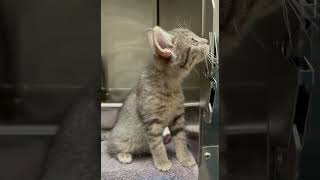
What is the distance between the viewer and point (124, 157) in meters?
1.04

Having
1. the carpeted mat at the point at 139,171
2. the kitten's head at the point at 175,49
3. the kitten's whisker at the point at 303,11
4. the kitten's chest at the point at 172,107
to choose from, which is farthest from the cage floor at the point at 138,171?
the kitten's whisker at the point at 303,11

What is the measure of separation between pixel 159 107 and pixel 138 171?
220 millimetres

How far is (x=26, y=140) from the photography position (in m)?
0.59

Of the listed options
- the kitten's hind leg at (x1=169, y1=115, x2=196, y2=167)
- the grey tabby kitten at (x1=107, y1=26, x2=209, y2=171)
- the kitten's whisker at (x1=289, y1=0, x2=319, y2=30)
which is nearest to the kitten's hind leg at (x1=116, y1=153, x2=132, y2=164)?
the grey tabby kitten at (x1=107, y1=26, x2=209, y2=171)

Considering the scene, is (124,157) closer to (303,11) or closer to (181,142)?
(181,142)

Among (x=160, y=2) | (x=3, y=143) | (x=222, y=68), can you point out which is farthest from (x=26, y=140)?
(x=160, y=2)

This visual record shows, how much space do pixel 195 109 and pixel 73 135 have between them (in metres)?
0.55

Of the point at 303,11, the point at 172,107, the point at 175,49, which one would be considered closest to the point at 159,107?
the point at 172,107

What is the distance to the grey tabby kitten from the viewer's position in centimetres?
104

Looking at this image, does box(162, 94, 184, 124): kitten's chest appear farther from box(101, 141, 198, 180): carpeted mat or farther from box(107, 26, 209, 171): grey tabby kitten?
box(101, 141, 198, 180): carpeted mat

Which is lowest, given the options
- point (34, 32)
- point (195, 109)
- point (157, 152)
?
point (157, 152)

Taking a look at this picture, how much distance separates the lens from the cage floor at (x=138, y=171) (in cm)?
88

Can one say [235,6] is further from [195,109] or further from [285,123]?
[195,109]

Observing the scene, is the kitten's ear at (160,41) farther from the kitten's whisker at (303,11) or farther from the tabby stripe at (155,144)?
the kitten's whisker at (303,11)
